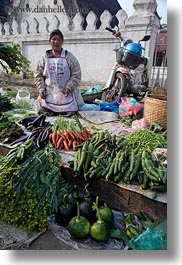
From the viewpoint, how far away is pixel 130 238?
7.48 ft

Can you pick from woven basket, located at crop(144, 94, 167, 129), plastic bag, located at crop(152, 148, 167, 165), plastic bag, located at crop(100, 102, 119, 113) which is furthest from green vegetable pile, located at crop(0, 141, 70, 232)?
plastic bag, located at crop(100, 102, 119, 113)

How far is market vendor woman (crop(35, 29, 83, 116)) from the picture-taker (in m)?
3.50

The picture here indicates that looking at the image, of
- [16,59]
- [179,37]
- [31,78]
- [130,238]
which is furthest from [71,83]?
[130,238]

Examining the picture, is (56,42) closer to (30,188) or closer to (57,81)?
(57,81)

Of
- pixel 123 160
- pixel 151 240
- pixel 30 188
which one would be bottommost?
pixel 151 240

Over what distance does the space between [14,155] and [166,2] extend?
1.81 metres

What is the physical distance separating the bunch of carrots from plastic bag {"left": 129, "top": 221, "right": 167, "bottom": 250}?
1.05 m

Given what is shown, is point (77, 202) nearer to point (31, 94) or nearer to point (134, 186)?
point (134, 186)

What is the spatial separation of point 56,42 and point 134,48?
90 centimetres

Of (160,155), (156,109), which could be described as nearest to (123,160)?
(160,155)

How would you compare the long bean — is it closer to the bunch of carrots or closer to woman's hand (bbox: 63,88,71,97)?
the bunch of carrots

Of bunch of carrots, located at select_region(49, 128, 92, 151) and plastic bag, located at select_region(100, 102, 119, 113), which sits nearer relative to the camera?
bunch of carrots, located at select_region(49, 128, 92, 151)

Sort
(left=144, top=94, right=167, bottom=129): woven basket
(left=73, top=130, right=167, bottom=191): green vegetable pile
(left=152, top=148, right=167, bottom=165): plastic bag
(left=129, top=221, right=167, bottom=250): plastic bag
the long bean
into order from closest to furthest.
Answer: (left=129, top=221, right=167, bottom=250): plastic bag, (left=73, top=130, right=167, bottom=191): green vegetable pile, (left=152, top=148, right=167, bottom=165): plastic bag, the long bean, (left=144, top=94, right=167, bottom=129): woven basket

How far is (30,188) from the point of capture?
7.91 ft
